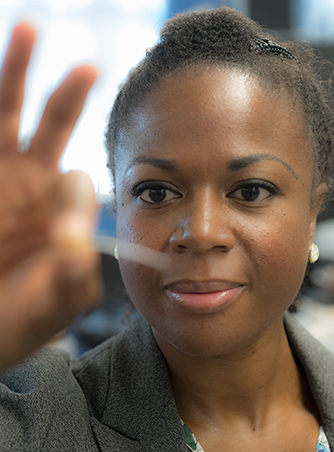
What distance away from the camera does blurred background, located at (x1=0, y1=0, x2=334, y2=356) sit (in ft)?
1.55

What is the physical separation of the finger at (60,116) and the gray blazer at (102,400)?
29 cm

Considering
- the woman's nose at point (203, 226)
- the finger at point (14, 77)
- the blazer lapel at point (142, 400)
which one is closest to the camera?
the finger at point (14, 77)

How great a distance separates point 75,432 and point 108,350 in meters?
0.18

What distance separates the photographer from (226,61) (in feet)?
2.19

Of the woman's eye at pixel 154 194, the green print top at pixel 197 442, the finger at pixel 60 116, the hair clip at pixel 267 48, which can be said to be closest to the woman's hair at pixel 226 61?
the hair clip at pixel 267 48

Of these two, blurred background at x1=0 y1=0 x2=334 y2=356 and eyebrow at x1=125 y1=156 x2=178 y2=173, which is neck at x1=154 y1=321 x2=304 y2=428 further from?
eyebrow at x1=125 y1=156 x2=178 y2=173

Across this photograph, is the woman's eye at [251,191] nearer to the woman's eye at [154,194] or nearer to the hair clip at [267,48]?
the woman's eye at [154,194]

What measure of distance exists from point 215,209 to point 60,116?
0.25 metres

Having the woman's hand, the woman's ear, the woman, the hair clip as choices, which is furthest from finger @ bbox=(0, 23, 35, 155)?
the woman's ear

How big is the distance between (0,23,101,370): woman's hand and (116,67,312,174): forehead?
0.67ft

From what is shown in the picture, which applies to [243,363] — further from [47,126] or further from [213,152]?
[47,126]

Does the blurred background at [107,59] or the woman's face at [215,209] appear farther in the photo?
the woman's face at [215,209]

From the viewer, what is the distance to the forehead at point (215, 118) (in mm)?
618

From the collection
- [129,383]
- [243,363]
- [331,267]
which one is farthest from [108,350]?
[331,267]
